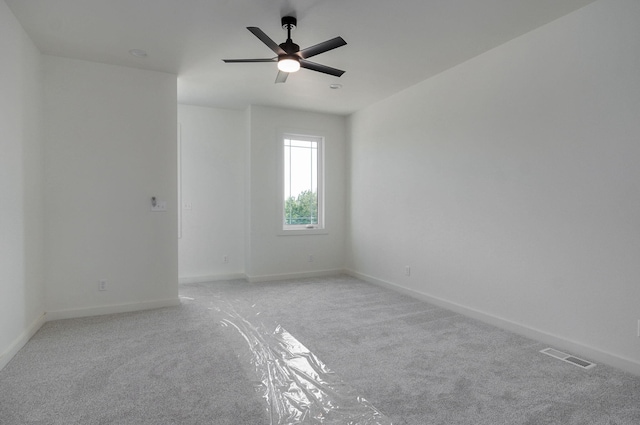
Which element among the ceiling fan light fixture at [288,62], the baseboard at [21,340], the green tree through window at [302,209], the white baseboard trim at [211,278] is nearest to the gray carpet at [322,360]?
the baseboard at [21,340]

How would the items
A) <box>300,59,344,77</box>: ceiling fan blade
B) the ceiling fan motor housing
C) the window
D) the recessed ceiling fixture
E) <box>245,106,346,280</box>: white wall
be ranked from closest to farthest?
the ceiling fan motor housing → <box>300,59,344,77</box>: ceiling fan blade → the recessed ceiling fixture → <box>245,106,346,280</box>: white wall → the window

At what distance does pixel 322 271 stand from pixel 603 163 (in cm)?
411

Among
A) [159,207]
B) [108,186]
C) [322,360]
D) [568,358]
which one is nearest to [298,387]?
[322,360]

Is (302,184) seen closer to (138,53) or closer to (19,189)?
(138,53)

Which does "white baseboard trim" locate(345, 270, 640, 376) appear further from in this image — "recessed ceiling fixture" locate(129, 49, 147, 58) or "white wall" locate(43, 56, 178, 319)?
"recessed ceiling fixture" locate(129, 49, 147, 58)

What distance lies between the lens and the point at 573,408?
2.06m

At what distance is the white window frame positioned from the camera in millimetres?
5625

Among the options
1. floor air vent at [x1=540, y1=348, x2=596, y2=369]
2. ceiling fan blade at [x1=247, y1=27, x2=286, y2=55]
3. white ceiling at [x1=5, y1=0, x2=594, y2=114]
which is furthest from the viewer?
white ceiling at [x1=5, y1=0, x2=594, y2=114]

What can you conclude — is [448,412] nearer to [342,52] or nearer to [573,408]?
[573,408]

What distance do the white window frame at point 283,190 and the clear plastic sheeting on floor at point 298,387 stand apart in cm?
255

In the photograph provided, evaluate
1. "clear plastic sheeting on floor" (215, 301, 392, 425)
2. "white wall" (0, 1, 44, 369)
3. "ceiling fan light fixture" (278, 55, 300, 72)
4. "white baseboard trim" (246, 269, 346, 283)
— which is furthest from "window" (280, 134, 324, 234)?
"white wall" (0, 1, 44, 369)

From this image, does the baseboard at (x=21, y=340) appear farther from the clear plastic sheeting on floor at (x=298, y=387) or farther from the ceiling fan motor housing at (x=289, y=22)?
the ceiling fan motor housing at (x=289, y=22)

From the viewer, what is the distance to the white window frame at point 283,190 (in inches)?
221

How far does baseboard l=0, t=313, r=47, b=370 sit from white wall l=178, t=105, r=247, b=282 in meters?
2.00
